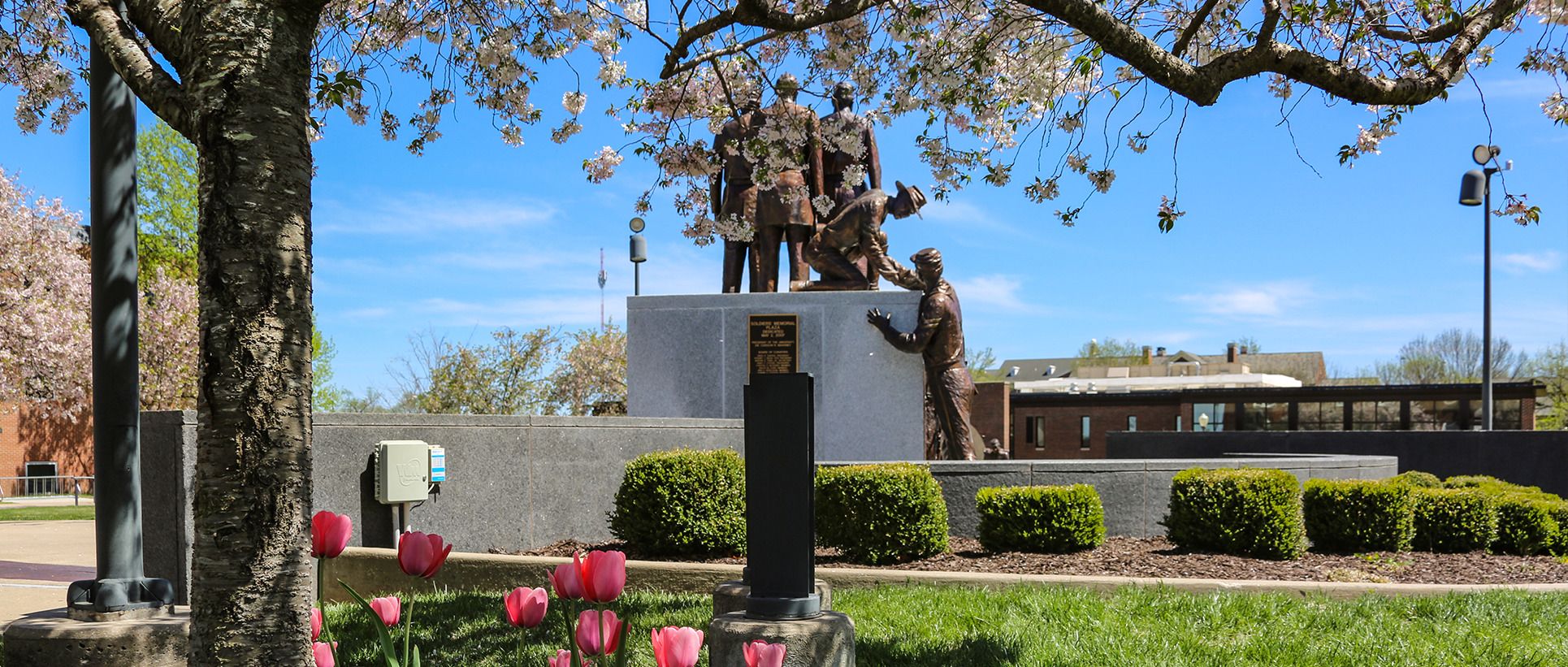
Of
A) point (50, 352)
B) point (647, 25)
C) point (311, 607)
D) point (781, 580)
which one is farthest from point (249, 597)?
point (50, 352)

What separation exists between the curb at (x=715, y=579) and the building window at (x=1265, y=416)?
3037cm

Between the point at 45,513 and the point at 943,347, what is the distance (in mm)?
19235

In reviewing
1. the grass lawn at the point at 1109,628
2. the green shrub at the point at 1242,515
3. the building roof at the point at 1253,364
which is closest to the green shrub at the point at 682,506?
the grass lawn at the point at 1109,628

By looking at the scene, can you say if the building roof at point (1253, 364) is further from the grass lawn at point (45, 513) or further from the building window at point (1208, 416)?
the grass lawn at point (45, 513)

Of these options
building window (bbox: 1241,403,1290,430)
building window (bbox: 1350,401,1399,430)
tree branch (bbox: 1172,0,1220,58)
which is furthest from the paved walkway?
building window (bbox: 1350,401,1399,430)

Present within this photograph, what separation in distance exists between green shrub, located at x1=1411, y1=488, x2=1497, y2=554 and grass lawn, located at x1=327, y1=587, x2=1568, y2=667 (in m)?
2.50

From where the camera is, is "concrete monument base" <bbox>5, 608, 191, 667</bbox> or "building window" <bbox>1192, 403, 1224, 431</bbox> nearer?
"concrete monument base" <bbox>5, 608, 191, 667</bbox>

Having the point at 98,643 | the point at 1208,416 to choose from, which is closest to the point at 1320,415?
the point at 1208,416

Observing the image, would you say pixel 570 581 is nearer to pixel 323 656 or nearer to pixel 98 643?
pixel 323 656

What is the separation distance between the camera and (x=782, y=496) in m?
3.81

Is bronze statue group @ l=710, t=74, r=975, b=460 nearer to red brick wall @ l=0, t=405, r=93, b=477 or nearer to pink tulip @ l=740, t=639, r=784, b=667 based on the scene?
pink tulip @ l=740, t=639, r=784, b=667

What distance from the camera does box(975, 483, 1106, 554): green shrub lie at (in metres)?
8.97

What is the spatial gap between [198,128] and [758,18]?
3215mm

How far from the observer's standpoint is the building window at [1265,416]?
36.9m
